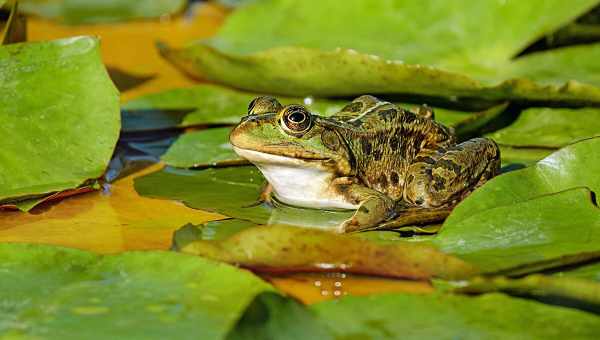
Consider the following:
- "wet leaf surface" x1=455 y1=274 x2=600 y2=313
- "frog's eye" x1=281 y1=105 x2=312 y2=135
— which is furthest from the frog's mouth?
"wet leaf surface" x1=455 y1=274 x2=600 y2=313

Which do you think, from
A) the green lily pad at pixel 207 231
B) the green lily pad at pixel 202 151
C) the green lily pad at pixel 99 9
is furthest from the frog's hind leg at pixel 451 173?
the green lily pad at pixel 99 9

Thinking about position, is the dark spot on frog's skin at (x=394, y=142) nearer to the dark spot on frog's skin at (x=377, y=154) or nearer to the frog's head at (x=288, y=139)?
the dark spot on frog's skin at (x=377, y=154)

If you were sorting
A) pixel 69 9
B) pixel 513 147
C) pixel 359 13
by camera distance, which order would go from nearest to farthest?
pixel 513 147 → pixel 359 13 → pixel 69 9

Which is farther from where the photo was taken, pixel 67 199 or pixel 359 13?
pixel 359 13

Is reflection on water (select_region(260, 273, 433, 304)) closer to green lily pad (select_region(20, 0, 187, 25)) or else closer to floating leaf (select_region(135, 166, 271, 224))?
floating leaf (select_region(135, 166, 271, 224))

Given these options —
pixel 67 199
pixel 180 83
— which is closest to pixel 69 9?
pixel 180 83

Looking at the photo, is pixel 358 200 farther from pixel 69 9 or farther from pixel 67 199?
pixel 69 9
